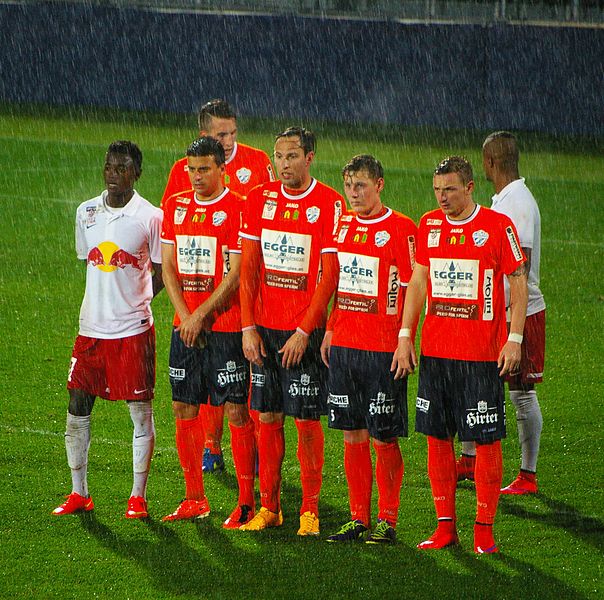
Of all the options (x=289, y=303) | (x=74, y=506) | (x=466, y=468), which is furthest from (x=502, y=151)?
(x=74, y=506)

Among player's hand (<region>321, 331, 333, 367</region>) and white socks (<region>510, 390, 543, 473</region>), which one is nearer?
player's hand (<region>321, 331, 333, 367</region>)

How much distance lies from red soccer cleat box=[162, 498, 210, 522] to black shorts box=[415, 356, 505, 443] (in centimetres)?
138

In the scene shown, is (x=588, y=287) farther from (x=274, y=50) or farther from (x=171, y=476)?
(x=274, y=50)

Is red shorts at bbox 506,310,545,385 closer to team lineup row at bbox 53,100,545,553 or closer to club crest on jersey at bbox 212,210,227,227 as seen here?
team lineup row at bbox 53,100,545,553

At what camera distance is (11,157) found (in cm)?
2061

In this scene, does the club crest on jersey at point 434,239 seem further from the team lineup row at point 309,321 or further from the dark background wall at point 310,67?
the dark background wall at point 310,67

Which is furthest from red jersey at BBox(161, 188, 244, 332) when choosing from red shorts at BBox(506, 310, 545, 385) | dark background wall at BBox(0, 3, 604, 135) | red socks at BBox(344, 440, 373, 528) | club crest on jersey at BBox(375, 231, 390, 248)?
dark background wall at BBox(0, 3, 604, 135)

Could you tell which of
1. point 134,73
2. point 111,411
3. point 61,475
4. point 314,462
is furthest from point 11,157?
point 314,462

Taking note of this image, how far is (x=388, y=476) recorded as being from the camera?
6.24m

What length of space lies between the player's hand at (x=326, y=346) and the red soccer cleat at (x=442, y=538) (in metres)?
1.06

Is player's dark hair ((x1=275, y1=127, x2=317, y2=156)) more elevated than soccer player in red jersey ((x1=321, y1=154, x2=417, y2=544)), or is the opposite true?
player's dark hair ((x1=275, y1=127, x2=317, y2=156))

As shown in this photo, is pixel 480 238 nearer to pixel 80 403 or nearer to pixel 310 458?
pixel 310 458

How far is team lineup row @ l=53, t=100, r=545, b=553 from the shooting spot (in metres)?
6.03

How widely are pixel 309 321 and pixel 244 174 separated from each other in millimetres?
1944
